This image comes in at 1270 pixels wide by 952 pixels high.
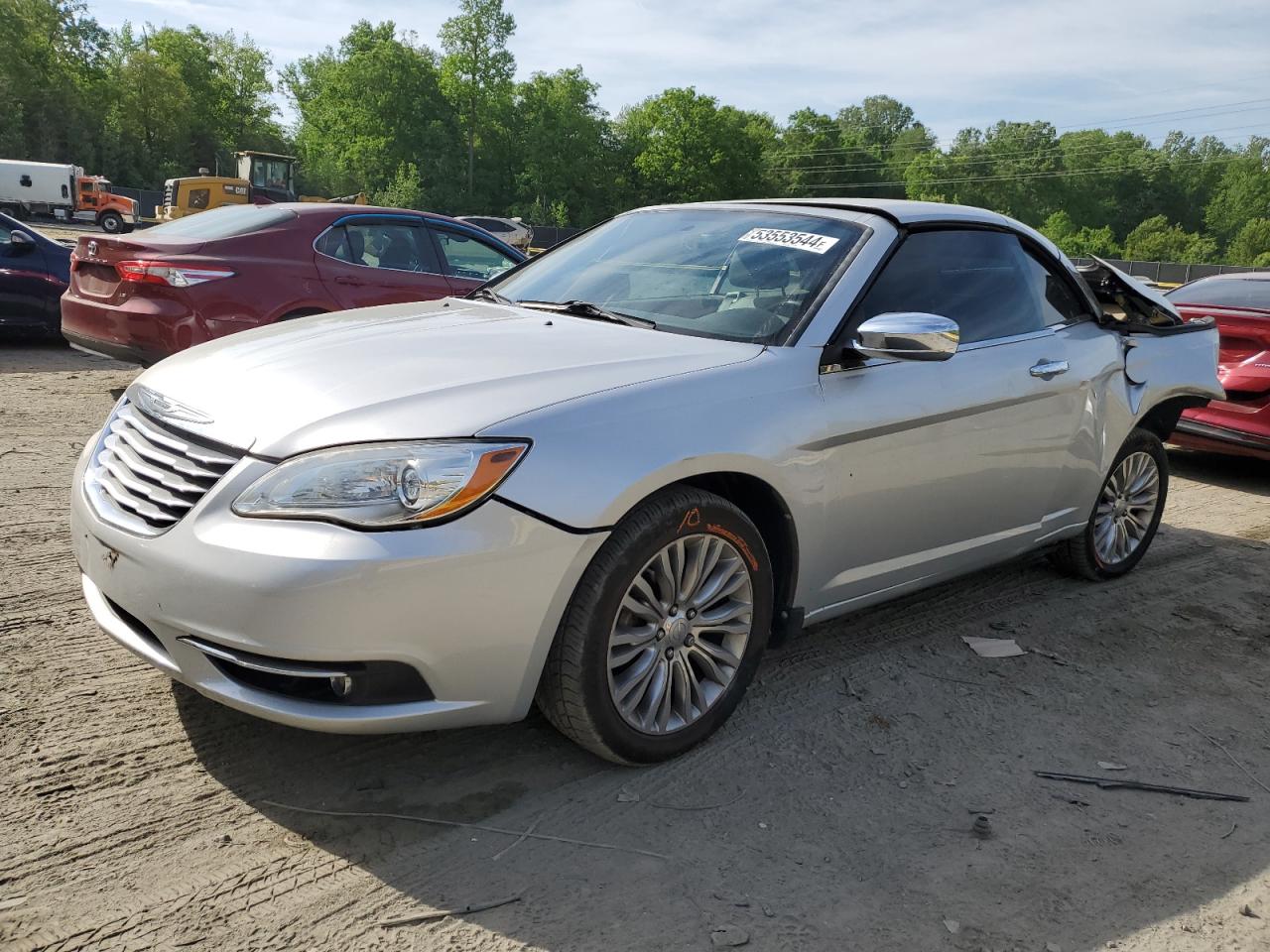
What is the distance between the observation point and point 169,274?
7.17 m

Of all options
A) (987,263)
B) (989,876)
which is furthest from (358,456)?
(987,263)

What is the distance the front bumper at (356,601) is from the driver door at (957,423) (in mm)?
1135

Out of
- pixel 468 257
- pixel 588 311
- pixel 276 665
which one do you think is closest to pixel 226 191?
pixel 468 257

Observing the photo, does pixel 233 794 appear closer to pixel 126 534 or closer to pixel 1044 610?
pixel 126 534

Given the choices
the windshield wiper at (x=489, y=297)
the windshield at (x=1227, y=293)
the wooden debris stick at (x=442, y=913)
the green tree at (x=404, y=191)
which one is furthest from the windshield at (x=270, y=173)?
the wooden debris stick at (x=442, y=913)

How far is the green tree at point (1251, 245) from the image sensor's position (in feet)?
276

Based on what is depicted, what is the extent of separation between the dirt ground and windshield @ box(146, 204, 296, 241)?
3945mm

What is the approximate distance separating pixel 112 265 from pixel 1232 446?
7.72 metres

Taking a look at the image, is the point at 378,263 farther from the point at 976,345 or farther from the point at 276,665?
the point at 276,665

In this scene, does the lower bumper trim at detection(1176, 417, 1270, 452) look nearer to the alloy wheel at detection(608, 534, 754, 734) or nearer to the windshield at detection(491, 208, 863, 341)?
the windshield at detection(491, 208, 863, 341)

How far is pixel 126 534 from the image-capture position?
2.71 meters

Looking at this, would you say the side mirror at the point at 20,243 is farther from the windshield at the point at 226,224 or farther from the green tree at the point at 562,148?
the green tree at the point at 562,148

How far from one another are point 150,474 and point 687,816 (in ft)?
5.47

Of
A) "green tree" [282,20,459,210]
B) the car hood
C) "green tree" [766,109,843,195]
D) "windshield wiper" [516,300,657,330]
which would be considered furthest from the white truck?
"green tree" [766,109,843,195]
